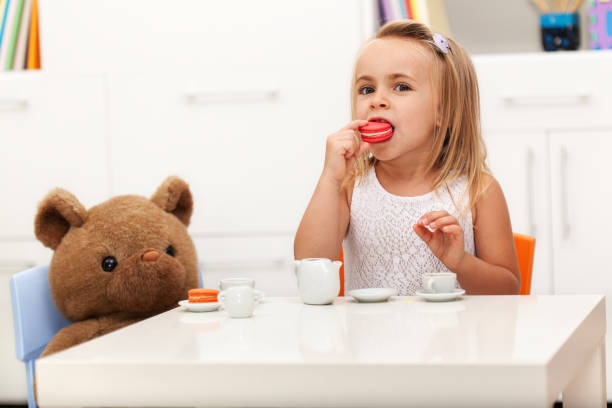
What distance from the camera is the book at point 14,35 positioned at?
2170mm

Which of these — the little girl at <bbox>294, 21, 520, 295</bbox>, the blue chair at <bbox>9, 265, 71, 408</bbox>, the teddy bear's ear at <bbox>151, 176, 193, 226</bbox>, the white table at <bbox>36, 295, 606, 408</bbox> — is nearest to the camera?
the white table at <bbox>36, 295, 606, 408</bbox>

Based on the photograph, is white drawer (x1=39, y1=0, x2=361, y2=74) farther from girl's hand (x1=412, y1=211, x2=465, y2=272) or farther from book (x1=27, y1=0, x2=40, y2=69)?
girl's hand (x1=412, y1=211, x2=465, y2=272)

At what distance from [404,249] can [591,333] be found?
0.59m

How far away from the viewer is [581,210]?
6.35 feet

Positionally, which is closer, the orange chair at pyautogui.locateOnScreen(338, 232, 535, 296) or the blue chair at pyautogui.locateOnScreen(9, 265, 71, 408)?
the blue chair at pyautogui.locateOnScreen(9, 265, 71, 408)

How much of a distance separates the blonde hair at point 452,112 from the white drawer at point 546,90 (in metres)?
0.46

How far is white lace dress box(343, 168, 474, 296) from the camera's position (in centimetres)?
139

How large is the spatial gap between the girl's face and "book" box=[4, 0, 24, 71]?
1.24 m

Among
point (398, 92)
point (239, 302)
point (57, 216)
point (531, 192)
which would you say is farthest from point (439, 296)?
point (531, 192)

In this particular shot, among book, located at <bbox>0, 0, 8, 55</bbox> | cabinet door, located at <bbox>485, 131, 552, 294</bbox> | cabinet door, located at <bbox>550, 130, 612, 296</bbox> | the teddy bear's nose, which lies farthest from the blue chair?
cabinet door, located at <bbox>550, 130, 612, 296</bbox>

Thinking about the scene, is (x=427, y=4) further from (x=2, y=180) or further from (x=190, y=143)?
(x=2, y=180)

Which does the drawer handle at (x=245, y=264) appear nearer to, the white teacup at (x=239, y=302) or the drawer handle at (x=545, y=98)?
the drawer handle at (x=545, y=98)

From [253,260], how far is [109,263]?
0.58 meters

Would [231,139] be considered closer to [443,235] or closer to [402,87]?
[402,87]
